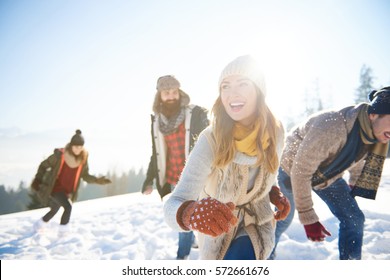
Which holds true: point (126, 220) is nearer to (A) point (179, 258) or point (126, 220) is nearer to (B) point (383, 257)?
(A) point (179, 258)

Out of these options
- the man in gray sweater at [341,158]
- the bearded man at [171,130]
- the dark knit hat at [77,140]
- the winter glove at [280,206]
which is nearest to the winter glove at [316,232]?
the man in gray sweater at [341,158]

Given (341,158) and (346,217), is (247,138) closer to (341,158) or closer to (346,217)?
(341,158)

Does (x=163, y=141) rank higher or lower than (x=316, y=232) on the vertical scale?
higher

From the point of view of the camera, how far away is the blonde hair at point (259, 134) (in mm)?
1161

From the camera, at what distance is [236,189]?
1.21 m

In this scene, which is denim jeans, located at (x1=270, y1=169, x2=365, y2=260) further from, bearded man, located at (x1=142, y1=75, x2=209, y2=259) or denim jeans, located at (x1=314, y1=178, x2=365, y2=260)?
bearded man, located at (x1=142, y1=75, x2=209, y2=259)

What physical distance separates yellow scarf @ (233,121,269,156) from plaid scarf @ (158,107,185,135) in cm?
136

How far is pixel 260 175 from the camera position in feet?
4.07

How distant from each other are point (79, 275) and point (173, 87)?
1.96 m

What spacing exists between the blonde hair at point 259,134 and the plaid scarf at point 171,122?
1257mm

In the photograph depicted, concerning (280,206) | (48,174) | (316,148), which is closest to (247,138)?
(280,206)


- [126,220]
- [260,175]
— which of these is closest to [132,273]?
[260,175]

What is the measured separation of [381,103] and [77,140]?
3.44 m

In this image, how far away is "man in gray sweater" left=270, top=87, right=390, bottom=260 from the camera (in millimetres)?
1590
